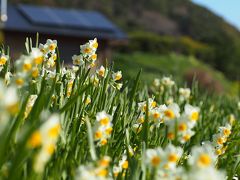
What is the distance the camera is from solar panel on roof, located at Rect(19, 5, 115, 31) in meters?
17.1

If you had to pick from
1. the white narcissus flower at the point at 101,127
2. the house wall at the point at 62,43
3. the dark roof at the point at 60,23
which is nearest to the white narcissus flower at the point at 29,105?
the white narcissus flower at the point at 101,127

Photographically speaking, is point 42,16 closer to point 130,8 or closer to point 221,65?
point 221,65

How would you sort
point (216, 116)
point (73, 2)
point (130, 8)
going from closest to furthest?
1. point (216, 116)
2. point (73, 2)
3. point (130, 8)

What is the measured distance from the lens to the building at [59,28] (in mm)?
16922

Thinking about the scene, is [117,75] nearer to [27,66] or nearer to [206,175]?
[27,66]

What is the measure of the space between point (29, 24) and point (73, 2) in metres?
29.0

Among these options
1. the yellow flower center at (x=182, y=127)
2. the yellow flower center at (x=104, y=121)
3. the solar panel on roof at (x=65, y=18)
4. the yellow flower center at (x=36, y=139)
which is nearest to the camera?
the yellow flower center at (x=36, y=139)

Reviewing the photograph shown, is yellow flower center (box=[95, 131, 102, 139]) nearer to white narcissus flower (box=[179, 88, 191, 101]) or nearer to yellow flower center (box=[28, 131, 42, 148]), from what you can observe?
yellow flower center (box=[28, 131, 42, 148])

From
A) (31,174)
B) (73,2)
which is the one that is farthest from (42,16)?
(73,2)

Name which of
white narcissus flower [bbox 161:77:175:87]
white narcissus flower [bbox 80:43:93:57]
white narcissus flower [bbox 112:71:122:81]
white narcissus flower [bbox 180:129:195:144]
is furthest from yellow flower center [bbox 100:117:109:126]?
white narcissus flower [bbox 161:77:175:87]

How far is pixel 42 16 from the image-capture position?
17516mm

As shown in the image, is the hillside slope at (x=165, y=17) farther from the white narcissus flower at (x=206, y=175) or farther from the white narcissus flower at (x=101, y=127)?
the white narcissus flower at (x=206, y=175)

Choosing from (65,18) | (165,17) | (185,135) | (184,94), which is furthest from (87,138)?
(165,17)

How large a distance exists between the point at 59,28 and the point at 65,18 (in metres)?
0.82
